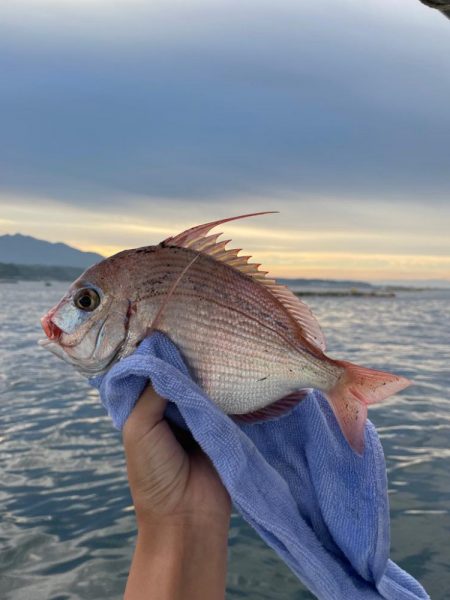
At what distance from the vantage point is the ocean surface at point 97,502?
207 inches

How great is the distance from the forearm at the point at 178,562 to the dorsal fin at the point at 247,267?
90 centimetres

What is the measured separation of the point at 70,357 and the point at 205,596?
1084 millimetres

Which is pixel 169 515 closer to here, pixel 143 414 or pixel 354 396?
pixel 143 414

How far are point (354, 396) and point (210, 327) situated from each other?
60 cm

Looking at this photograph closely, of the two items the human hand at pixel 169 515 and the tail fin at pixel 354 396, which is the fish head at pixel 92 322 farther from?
the tail fin at pixel 354 396

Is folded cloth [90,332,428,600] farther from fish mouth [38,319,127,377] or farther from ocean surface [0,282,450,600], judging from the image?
ocean surface [0,282,450,600]

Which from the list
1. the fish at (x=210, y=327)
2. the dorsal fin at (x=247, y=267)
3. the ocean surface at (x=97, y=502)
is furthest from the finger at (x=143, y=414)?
the ocean surface at (x=97, y=502)

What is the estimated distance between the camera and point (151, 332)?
7.41 ft

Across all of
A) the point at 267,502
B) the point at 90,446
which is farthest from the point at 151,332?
the point at 90,446

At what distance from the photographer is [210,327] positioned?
2303 mm

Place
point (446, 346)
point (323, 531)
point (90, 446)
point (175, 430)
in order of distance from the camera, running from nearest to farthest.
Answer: point (175, 430) < point (323, 531) < point (90, 446) < point (446, 346)

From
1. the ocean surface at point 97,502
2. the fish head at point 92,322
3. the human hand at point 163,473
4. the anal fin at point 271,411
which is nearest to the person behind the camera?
the fish head at point 92,322

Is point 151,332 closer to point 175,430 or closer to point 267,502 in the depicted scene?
point 175,430

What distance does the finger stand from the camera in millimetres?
2332
